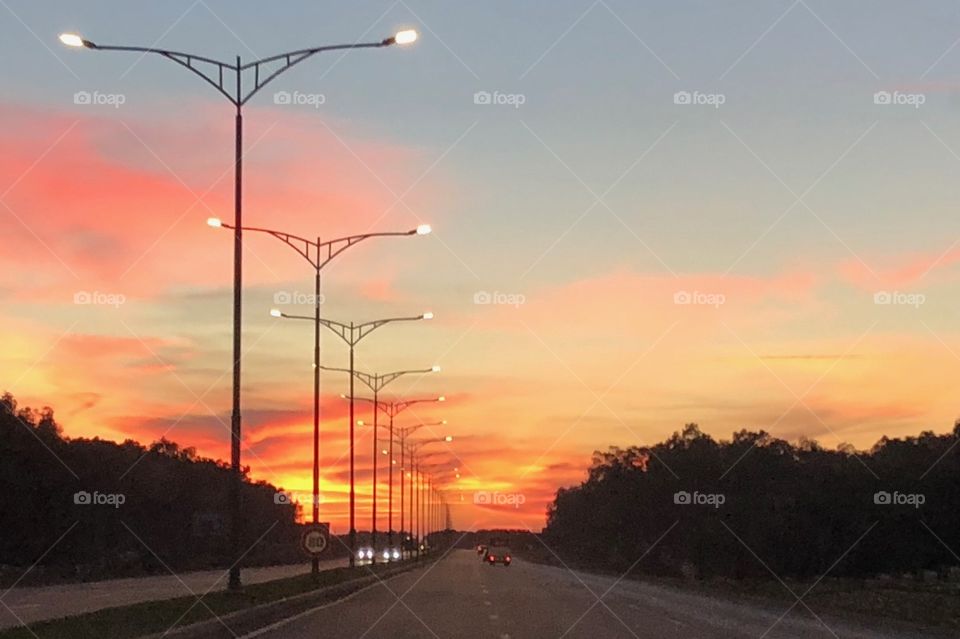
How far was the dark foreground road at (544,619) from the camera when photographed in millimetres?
30656

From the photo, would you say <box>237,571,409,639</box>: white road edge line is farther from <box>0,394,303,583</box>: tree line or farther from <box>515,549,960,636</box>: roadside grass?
<box>0,394,303,583</box>: tree line

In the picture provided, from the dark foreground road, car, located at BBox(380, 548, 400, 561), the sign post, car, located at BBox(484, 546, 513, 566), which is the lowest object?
the dark foreground road

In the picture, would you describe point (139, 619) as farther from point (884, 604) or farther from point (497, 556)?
point (497, 556)

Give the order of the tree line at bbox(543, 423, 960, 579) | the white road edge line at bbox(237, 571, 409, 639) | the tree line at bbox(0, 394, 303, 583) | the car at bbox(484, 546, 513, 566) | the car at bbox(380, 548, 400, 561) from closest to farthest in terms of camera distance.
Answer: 1. the white road edge line at bbox(237, 571, 409, 639)
2. the tree line at bbox(0, 394, 303, 583)
3. the tree line at bbox(543, 423, 960, 579)
4. the car at bbox(484, 546, 513, 566)
5. the car at bbox(380, 548, 400, 561)

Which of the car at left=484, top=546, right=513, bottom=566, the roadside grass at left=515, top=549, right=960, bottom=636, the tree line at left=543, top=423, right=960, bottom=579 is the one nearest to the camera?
the roadside grass at left=515, top=549, right=960, bottom=636

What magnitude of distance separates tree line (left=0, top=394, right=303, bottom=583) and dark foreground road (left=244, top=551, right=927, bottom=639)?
109ft

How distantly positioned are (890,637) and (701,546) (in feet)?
335

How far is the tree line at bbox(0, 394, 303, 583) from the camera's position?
104 meters

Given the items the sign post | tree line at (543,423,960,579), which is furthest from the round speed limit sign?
tree line at (543,423,960,579)

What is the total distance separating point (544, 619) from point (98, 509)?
326ft

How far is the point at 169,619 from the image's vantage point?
2903 cm

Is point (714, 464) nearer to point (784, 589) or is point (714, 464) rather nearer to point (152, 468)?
point (152, 468)

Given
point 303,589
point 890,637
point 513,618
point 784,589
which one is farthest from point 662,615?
point 784,589

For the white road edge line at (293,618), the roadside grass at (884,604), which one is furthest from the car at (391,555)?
the white road edge line at (293,618)
